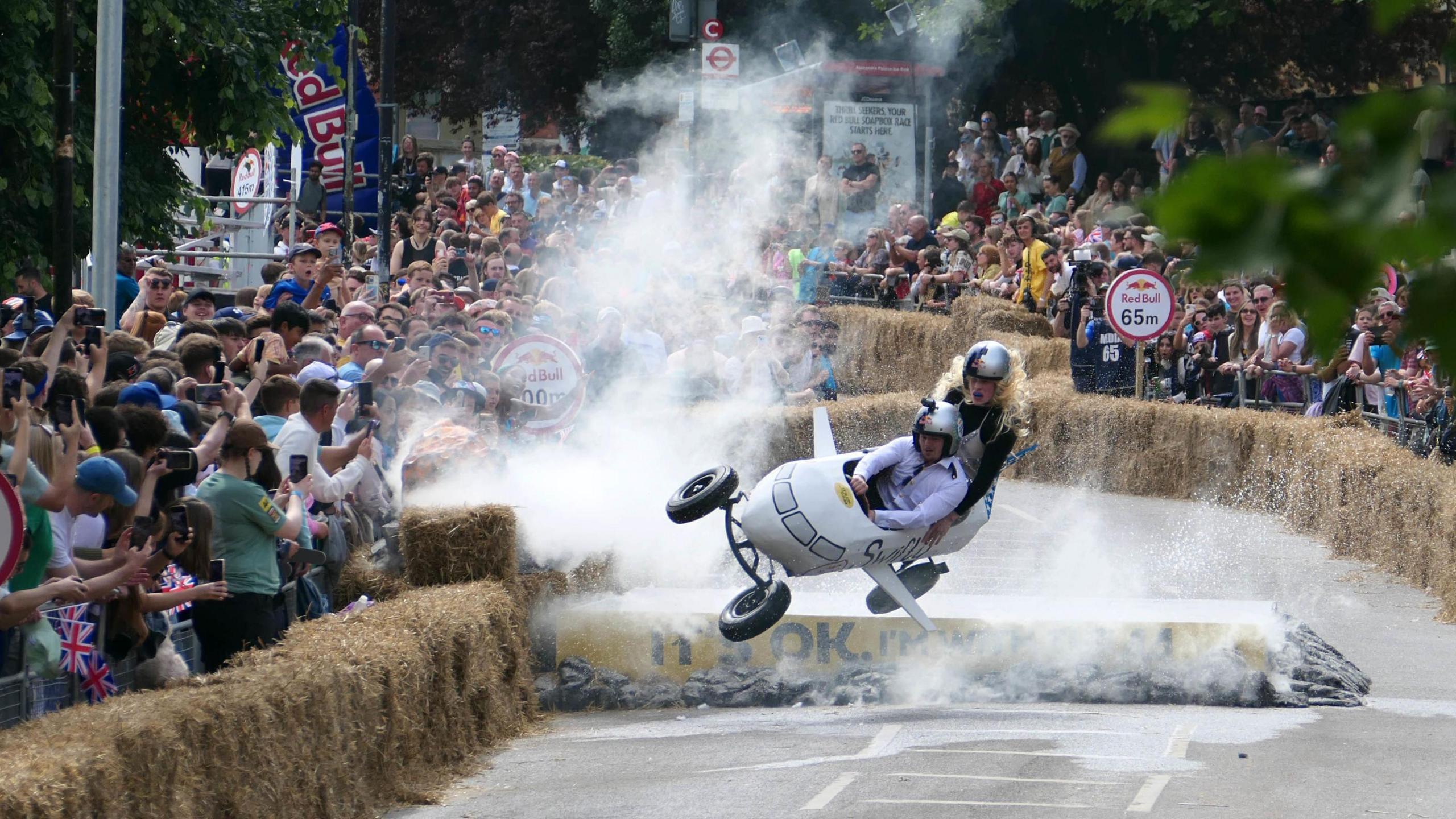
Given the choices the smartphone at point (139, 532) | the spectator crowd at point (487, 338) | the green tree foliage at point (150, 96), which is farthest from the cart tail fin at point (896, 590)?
the green tree foliage at point (150, 96)

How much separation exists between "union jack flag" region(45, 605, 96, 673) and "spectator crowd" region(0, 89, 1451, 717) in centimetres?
11

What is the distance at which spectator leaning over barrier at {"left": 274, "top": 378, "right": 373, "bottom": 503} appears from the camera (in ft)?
32.3

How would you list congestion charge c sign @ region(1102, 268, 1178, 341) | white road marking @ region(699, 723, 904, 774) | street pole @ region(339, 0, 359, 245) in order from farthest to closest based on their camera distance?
street pole @ region(339, 0, 359, 245)
congestion charge c sign @ region(1102, 268, 1178, 341)
white road marking @ region(699, 723, 904, 774)

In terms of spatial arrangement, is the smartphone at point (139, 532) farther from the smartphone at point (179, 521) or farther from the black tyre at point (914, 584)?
the black tyre at point (914, 584)

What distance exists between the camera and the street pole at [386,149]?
23125mm

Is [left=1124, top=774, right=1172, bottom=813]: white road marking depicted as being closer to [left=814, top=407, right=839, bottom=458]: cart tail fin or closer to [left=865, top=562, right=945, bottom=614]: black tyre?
[left=865, top=562, right=945, bottom=614]: black tyre

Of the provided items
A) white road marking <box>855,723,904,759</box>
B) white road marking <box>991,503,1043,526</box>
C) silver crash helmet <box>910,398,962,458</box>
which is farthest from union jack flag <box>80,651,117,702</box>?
white road marking <box>991,503,1043,526</box>

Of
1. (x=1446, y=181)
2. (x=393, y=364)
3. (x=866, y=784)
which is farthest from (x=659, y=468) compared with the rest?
(x=1446, y=181)

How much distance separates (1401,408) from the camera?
17500 mm

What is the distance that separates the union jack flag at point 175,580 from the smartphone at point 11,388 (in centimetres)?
102

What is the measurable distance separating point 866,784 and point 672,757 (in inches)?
58.4

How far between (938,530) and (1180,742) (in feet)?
6.26

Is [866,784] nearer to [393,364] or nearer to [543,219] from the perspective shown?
[393,364]

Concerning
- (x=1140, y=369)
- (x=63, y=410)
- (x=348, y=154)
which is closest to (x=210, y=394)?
(x=63, y=410)
